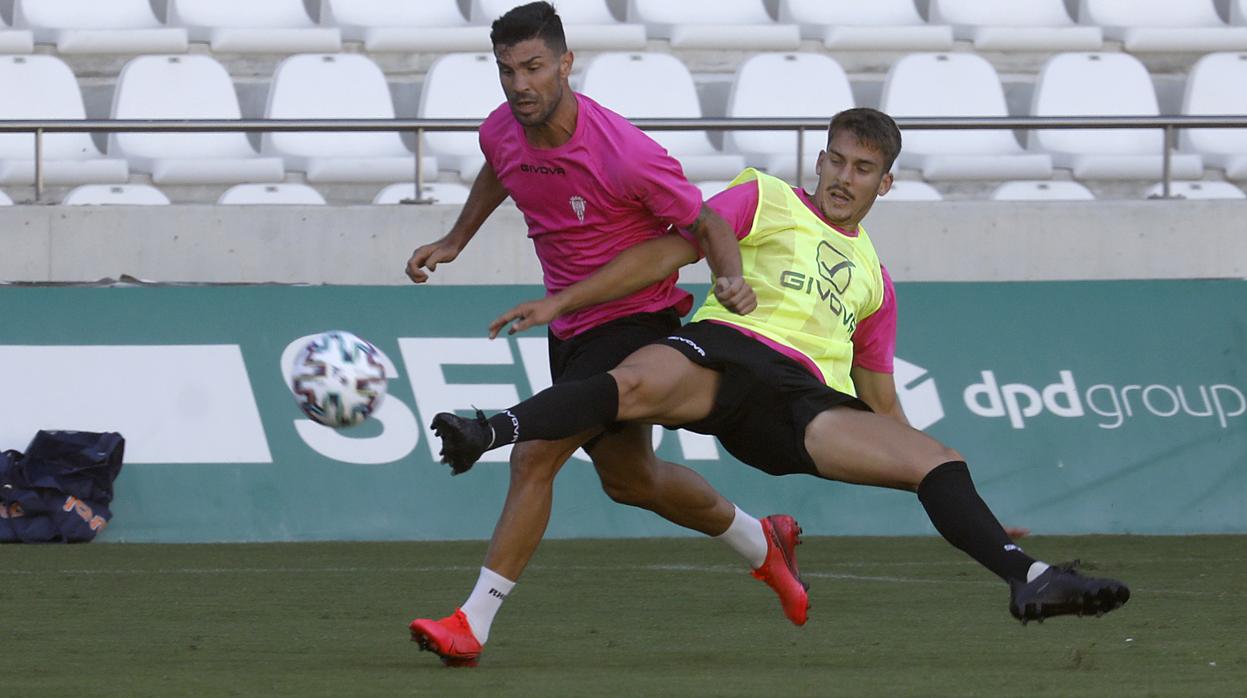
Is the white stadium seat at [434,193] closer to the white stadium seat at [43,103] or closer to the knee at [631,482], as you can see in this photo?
the white stadium seat at [43,103]

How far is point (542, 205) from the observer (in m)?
6.02

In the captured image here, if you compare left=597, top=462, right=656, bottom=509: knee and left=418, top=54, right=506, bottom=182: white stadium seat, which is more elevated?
left=597, top=462, right=656, bottom=509: knee

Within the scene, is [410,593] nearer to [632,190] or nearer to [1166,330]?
[632,190]

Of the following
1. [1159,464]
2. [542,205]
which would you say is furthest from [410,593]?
[1159,464]

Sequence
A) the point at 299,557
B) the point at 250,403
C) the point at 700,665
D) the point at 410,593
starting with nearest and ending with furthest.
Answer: the point at 700,665 < the point at 410,593 < the point at 299,557 < the point at 250,403

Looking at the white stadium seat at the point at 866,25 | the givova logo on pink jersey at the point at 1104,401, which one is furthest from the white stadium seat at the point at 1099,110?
the givova logo on pink jersey at the point at 1104,401

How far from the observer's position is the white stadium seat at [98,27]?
579 inches

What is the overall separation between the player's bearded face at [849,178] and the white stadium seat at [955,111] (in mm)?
7699

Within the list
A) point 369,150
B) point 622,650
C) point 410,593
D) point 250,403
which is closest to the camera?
point 622,650

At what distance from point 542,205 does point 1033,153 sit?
889 cm

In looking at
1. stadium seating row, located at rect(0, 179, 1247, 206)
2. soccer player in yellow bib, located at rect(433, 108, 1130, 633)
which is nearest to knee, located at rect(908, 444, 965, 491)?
soccer player in yellow bib, located at rect(433, 108, 1130, 633)

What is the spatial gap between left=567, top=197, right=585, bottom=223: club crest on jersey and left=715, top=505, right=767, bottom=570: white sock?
1.27 meters

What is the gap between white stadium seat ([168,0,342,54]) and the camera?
14.7 meters

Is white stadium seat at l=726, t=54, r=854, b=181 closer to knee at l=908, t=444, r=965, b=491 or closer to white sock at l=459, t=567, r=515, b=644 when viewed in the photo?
knee at l=908, t=444, r=965, b=491
